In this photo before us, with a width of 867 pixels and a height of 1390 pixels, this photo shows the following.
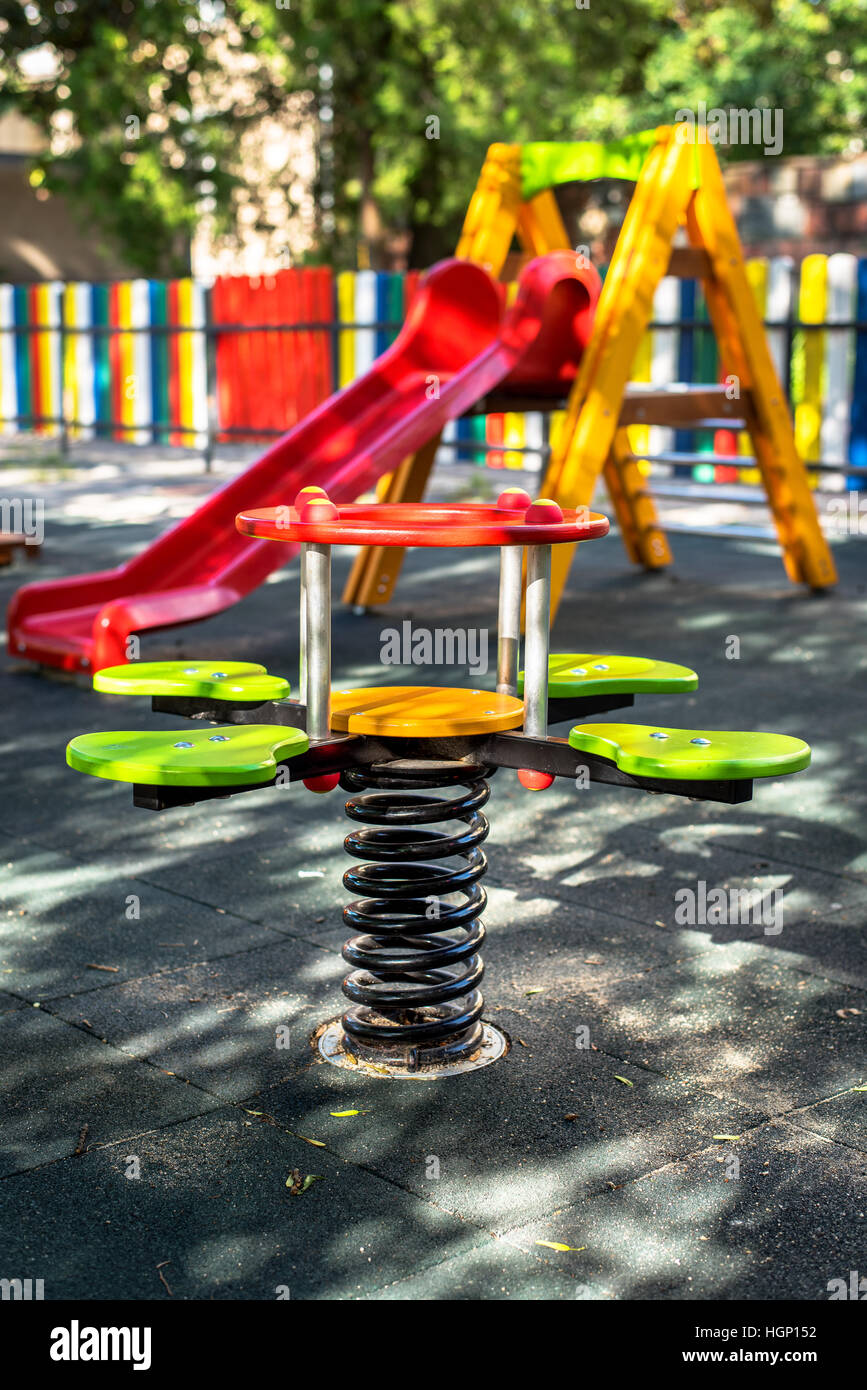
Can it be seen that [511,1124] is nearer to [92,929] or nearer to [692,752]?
[692,752]

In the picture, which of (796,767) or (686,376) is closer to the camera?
(796,767)

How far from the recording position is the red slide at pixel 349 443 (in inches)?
263

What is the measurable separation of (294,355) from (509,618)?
13.1m

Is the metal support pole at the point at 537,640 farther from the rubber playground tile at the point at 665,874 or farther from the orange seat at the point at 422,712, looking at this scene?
the rubber playground tile at the point at 665,874

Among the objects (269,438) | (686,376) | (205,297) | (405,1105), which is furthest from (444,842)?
(205,297)

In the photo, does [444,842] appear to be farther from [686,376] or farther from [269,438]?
[269,438]

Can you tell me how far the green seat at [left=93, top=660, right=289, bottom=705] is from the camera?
3.65m

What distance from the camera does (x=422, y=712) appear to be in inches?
132

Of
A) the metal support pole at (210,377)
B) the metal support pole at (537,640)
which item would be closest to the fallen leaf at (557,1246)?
the metal support pole at (537,640)

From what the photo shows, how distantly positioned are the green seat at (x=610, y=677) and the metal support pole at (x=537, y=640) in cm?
20

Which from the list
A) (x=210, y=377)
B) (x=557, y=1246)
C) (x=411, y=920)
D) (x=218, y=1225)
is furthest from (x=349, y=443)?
(x=210, y=377)

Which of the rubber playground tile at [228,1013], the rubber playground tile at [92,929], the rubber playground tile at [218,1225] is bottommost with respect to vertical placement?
the rubber playground tile at [218,1225]

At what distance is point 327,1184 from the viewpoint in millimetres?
2766

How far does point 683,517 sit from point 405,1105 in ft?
34.0
